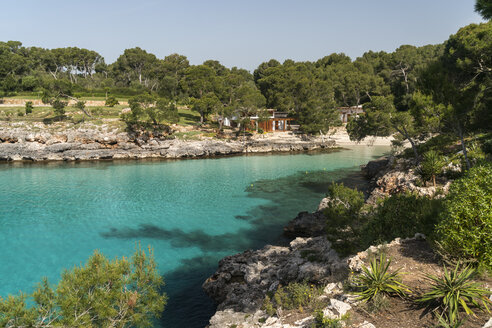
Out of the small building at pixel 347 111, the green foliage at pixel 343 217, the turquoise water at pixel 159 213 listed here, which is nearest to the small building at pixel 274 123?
the small building at pixel 347 111

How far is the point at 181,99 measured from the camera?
100562 mm

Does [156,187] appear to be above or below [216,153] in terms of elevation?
below

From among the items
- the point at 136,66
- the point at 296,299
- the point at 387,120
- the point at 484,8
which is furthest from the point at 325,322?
the point at 136,66

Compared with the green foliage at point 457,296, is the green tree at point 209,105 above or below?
above

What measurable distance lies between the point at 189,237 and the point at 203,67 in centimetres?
7555

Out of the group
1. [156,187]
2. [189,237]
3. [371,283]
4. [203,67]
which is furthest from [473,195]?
[203,67]

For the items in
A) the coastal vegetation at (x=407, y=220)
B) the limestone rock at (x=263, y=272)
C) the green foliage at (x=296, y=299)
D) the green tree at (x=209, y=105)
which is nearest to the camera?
the coastal vegetation at (x=407, y=220)

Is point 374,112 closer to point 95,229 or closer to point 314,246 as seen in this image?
point 314,246

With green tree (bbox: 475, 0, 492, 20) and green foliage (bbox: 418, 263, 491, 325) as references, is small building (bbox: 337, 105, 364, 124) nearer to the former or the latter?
green tree (bbox: 475, 0, 492, 20)

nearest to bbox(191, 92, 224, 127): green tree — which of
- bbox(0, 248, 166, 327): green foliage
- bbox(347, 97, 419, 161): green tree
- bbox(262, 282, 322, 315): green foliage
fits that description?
bbox(347, 97, 419, 161): green tree

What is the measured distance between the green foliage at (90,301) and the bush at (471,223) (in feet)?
33.8

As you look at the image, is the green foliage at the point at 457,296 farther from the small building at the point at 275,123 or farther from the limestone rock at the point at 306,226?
the small building at the point at 275,123

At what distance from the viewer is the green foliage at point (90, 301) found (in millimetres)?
8094

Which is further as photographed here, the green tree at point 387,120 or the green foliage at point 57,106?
the green foliage at point 57,106
